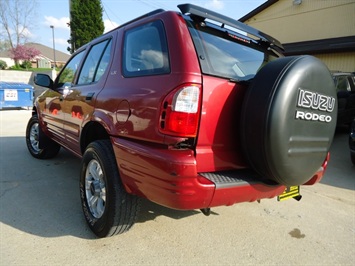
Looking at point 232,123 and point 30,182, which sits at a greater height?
point 232,123

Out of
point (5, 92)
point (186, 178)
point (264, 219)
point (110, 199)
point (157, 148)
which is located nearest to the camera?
point (186, 178)

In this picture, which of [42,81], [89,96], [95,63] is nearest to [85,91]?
[89,96]

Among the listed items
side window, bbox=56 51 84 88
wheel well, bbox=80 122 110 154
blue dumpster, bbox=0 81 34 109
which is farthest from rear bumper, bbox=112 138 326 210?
blue dumpster, bbox=0 81 34 109

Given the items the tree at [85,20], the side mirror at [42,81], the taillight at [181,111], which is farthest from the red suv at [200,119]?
the tree at [85,20]

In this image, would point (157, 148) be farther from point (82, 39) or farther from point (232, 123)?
point (82, 39)

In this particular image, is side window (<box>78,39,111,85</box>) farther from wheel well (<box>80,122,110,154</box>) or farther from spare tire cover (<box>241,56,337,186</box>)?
spare tire cover (<box>241,56,337,186</box>)

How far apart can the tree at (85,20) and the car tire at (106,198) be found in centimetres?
2870

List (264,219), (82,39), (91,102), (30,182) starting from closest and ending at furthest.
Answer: (91,102) < (264,219) < (30,182) < (82,39)

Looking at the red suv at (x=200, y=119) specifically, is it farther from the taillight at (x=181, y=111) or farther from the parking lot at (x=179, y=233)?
the parking lot at (x=179, y=233)

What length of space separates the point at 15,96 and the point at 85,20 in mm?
18739

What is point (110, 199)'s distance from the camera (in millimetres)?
2387

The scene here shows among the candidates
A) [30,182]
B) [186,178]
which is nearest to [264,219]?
[186,178]

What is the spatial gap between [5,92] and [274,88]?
1410cm

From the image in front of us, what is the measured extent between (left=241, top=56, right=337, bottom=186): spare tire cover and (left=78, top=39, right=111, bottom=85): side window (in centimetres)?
156
